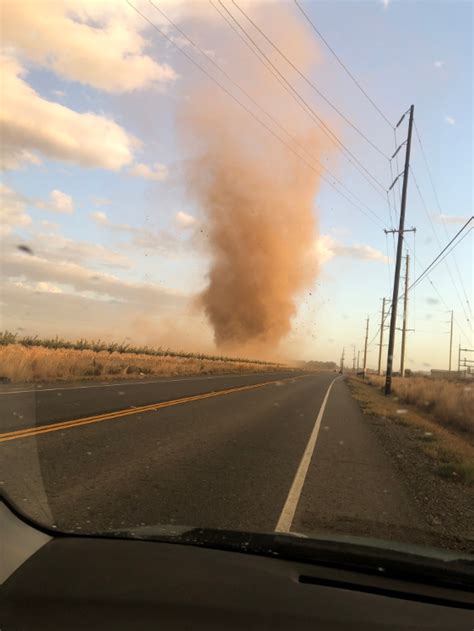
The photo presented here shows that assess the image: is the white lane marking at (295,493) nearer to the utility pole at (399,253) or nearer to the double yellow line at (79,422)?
the double yellow line at (79,422)

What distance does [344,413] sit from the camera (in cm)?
1656

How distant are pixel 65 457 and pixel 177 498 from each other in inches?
83.7

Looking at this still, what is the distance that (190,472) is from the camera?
670 centimetres

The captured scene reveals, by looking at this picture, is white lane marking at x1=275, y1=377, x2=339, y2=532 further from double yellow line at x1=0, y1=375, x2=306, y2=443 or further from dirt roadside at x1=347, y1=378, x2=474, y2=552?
double yellow line at x1=0, y1=375, x2=306, y2=443

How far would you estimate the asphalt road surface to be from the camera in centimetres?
488

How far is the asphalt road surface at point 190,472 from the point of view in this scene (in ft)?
16.0

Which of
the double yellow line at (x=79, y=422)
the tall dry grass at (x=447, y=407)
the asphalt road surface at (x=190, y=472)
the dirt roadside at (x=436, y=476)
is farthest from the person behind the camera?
the tall dry grass at (x=447, y=407)

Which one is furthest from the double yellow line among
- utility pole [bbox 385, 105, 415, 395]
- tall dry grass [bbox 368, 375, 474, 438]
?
utility pole [bbox 385, 105, 415, 395]

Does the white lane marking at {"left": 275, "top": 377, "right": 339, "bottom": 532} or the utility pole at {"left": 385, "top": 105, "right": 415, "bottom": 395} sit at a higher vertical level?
the utility pole at {"left": 385, "top": 105, "right": 415, "bottom": 395}

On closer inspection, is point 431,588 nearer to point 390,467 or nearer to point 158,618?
point 158,618

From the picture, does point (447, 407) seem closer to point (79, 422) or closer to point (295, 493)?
point (79, 422)

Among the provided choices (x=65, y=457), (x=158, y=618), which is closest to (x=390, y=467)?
(x=65, y=457)

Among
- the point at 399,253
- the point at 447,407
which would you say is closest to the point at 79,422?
the point at 447,407

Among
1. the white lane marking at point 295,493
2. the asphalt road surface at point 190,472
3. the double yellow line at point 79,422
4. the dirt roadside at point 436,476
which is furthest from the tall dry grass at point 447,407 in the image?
the double yellow line at point 79,422
